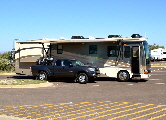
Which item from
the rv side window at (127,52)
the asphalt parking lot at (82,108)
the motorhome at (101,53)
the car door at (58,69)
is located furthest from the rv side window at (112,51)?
the asphalt parking lot at (82,108)

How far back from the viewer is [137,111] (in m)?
9.77

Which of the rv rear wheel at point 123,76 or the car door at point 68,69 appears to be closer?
the car door at point 68,69

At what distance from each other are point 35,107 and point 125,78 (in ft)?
38.2

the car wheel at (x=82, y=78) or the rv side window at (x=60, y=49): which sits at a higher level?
the rv side window at (x=60, y=49)

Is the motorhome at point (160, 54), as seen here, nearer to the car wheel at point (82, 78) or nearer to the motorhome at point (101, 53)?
the motorhome at point (101, 53)

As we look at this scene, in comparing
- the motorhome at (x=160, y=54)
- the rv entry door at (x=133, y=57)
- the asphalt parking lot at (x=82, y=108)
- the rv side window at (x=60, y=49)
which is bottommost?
the asphalt parking lot at (x=82, y=108)

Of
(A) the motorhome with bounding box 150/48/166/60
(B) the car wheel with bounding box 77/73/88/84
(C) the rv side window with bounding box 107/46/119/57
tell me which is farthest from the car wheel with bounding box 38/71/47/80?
(A) the motorhome with bounding box 150/48/166/60

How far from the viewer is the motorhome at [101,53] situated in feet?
68.7

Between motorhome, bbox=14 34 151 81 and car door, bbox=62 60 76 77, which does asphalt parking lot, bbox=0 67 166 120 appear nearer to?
car door, bbox=62 60 76 77

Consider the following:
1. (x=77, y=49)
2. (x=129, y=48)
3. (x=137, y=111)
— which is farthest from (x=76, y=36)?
(x=137, y=111)

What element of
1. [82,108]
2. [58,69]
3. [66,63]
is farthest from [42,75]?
[82,108]

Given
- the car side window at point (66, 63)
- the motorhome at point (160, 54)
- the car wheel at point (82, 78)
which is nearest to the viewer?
the car wheel at point (82, 78)

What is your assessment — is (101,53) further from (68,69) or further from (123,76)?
(68,69)

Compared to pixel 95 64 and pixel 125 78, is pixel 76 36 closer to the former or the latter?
pixel 95 64
